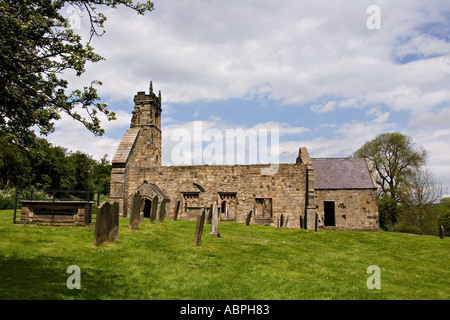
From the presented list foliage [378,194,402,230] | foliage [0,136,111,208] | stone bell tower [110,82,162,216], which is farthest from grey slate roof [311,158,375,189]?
foliage [0,136,111,208]

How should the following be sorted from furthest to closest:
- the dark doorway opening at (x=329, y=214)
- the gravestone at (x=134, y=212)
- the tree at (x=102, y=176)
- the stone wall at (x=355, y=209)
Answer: the tree at (x=102, y=176) < the dark doorway opening at (x=329, y=214) < the stone wall at (x=355, y=209) < the gravestone at (x=134, y=212)

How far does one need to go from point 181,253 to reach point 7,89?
6272mm

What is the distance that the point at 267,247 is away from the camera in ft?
39.3

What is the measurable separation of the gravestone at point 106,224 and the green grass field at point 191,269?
0.92ft

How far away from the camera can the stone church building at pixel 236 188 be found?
2216 centimetres

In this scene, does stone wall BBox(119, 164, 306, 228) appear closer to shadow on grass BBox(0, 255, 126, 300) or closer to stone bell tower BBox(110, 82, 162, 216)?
stone bell tower BBox(110, 82, 162, 216)

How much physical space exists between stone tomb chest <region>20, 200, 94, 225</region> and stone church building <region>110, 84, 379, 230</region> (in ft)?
27.3

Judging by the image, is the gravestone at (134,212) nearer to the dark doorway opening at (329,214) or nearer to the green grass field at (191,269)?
the green grass field at (191,269)

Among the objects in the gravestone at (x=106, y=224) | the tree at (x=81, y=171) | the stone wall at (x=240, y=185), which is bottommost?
the gravestone at (x=106, y=224)

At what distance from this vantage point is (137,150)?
2466 cm

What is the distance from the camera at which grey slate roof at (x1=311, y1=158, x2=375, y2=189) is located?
82.5ft
